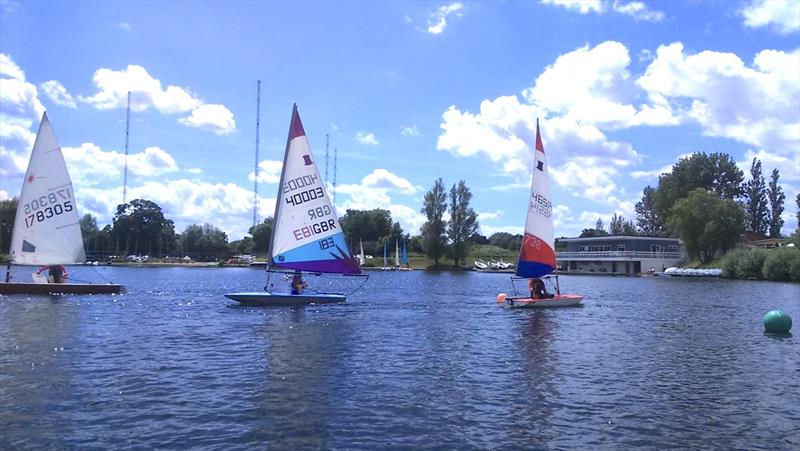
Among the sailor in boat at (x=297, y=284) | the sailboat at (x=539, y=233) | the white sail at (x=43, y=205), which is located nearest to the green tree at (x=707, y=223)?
the sailboat at (x=539, y=233)

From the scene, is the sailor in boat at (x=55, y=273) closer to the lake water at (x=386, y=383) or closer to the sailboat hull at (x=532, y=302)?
the lake water at (x=386, y=383)

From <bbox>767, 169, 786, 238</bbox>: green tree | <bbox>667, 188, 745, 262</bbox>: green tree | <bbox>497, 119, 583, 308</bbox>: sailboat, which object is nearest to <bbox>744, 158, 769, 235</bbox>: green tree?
<bbox>767, 169, 786, 238</bbox>: green tree

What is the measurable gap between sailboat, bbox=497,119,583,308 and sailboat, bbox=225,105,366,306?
42.7ft

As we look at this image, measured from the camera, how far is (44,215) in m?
42.7

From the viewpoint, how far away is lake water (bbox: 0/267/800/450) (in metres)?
13.1

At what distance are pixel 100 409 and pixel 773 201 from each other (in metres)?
178

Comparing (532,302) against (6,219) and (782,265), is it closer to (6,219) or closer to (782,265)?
(782,265)

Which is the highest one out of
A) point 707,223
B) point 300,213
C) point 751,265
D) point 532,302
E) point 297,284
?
point 707,223

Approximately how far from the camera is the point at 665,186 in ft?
472

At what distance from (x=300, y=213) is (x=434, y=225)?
102m

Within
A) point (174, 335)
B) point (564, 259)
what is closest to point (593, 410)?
point (174, 335)

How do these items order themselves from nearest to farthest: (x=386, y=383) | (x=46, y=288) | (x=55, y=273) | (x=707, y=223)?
1. (x=386, y=383)
2. (x=46, y=288)
3. (x=55, y=273)
4. (x=707, y=223)

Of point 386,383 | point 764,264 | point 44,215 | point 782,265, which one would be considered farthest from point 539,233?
point 764,264

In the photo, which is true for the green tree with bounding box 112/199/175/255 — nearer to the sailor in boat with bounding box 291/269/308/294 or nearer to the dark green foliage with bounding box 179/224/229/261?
the dark green foliage with bounding box 179/224/229/261
